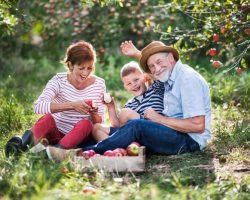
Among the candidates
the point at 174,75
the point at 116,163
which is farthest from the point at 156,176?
the point at 174,75

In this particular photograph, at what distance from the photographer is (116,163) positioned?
4.48 meters

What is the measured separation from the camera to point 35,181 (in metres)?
3.83

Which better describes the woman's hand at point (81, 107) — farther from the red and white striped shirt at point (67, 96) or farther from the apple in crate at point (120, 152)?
the apple in crate at point (120, 152)

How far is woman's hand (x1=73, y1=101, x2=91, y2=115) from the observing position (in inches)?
200

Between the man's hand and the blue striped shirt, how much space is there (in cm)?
18

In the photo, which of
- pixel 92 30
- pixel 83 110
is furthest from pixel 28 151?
pixel 92 30

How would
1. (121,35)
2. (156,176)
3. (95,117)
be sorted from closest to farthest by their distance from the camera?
(156,176), (95,117), (121,35)

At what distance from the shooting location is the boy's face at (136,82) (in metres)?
5.36

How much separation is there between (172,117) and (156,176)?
676mm

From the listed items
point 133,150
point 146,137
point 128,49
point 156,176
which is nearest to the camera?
point 156,176

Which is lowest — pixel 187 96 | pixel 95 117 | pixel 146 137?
pixel 146 137

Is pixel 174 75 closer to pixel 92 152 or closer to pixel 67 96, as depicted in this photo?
pixel 92 152


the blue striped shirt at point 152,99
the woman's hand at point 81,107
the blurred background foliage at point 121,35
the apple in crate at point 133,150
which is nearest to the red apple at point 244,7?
the blurred background foliage at point 121,35

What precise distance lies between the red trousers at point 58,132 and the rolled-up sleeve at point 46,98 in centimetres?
13
